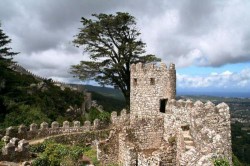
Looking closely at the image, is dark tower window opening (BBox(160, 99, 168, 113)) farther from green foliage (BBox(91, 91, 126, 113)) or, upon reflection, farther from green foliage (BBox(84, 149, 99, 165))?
green foliage (BBox(91, 91, 126, 113))

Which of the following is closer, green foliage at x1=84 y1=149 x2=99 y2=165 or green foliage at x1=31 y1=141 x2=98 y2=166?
green foliage at x1=31 y1=141 x2=98 y2=166

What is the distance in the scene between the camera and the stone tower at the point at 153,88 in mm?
24906

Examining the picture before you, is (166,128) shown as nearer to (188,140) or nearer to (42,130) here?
(188,140)

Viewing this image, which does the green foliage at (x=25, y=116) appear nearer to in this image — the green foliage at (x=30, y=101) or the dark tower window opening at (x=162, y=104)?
the green foliage at (x=30, y=101)

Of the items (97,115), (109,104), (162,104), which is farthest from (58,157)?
(109,104)

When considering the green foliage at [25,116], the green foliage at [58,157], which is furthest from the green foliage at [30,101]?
the green foliage at [58,157]

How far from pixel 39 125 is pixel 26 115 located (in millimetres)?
2429

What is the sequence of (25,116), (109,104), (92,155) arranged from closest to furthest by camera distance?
(92,155) < (25,116) < (109,104)

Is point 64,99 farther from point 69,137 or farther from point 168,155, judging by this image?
point 168,155

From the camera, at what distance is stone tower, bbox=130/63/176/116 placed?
2491 centimetres

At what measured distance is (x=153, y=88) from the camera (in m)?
25.0

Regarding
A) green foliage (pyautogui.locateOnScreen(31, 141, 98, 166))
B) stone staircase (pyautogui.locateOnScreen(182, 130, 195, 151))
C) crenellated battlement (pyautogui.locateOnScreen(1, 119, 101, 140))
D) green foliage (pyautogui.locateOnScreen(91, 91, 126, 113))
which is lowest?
green foliage (pyautogui.locateOnScreen(31, 141, 98, 166))

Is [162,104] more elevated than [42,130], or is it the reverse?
[162,104]

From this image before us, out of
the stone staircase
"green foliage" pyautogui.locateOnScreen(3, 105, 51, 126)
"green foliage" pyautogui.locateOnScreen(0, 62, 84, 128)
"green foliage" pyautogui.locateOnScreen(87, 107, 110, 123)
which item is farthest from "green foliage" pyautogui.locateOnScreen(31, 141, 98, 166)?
"green foliage" pyautogui.locateOnScreen(0, 62, 84, 128)
